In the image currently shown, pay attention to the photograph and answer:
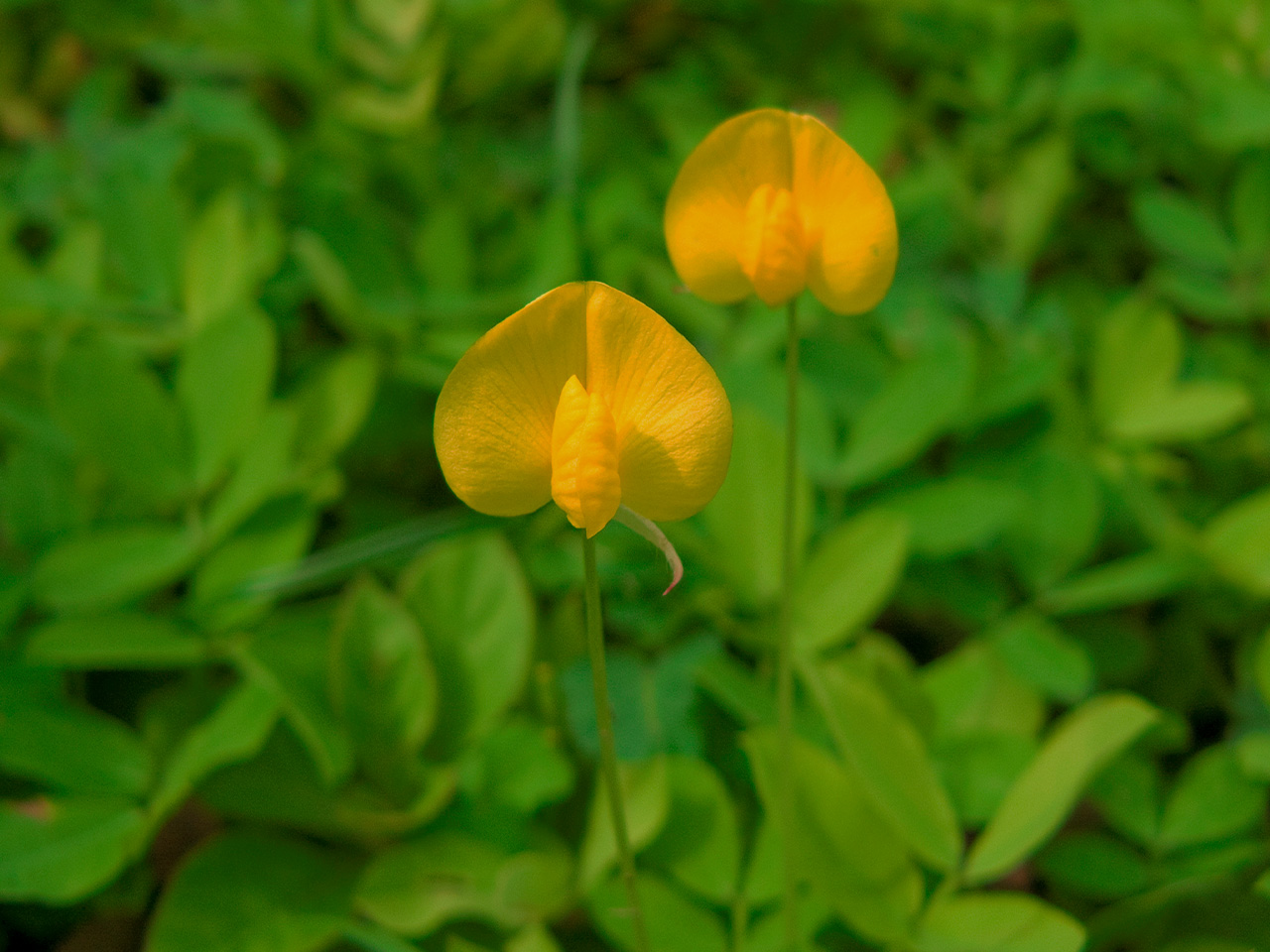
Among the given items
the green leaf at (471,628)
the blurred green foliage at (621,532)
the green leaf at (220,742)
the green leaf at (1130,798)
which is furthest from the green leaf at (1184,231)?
the green leaf at (220,742)

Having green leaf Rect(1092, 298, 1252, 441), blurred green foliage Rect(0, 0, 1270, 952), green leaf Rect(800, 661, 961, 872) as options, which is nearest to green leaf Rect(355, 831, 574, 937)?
blurred green foliage Rect(0, 0, 1270, 952)

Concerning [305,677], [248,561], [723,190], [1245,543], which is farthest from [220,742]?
[1245,543]

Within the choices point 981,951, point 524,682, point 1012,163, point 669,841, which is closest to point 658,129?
point 1012,163

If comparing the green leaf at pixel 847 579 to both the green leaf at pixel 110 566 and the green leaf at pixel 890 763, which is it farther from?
the green leaf at pixel 110 566

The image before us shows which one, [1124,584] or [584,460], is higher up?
[584,460]

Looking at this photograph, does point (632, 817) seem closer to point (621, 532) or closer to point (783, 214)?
point (621, 532)

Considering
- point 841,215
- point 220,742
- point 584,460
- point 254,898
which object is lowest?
point 254,898
